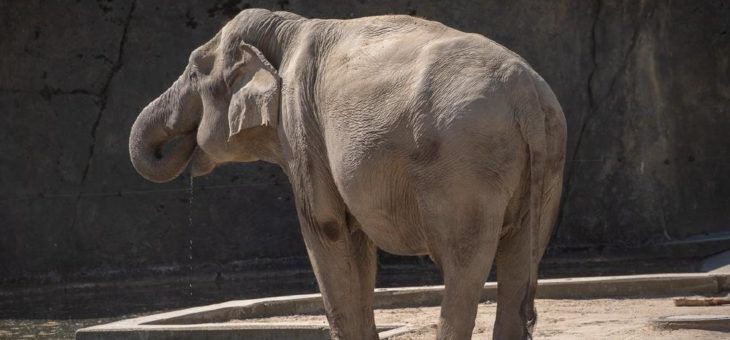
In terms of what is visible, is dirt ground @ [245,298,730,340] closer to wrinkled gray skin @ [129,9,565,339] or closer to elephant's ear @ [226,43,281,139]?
wrinkled gray skin @ [129,9,565,339]

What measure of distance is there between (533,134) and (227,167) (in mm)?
9423

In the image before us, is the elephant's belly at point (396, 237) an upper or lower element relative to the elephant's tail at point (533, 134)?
lower

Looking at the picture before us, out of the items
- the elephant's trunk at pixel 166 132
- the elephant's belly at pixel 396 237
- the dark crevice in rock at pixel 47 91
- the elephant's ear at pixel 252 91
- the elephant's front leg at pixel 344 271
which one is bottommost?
the elephant's front leg at pixel 344 271

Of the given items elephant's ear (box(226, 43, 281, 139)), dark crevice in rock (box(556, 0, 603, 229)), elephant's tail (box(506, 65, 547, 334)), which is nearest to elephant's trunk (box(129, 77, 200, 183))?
elephant's ear (box(226, 43, 281, 139))

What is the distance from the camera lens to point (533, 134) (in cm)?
591

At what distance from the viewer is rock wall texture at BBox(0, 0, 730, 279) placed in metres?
14.9

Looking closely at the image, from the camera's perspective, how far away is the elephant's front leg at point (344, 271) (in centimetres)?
677

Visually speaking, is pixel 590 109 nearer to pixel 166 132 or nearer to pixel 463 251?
pixel 166 132

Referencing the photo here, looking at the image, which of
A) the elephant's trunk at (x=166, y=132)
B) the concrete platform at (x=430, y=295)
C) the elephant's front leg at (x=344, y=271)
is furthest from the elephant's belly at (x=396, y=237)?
the concrete platform at (x=430, y=295)

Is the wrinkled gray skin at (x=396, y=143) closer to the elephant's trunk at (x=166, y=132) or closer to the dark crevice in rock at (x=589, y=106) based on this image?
the elephant's trunk at (x=166, y=132)

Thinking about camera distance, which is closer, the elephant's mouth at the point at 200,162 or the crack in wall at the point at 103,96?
the elephant's mouth at the point at 200,162

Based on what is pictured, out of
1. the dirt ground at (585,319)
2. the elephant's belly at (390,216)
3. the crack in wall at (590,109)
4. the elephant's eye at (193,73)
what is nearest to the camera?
the elephant's belly at (390,216)

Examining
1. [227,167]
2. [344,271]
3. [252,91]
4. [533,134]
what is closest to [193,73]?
[252,91]

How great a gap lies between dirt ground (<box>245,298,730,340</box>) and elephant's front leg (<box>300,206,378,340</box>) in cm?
102
